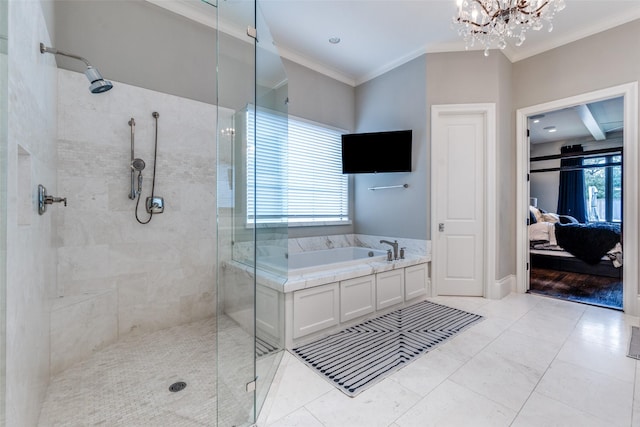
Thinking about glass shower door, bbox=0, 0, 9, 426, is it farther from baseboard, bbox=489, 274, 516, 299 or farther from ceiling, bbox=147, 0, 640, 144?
baseboard, bbox=489, 274, 516, 299

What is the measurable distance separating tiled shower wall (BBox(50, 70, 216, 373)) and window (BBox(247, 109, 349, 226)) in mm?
863

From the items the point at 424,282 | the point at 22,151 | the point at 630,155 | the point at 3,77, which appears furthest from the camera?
the point at 424,282

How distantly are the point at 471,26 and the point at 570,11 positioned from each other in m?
1.33

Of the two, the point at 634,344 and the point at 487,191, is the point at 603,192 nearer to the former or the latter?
the point at 487,191

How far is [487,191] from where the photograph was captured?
3.27m

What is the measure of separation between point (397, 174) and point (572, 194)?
5617 mm

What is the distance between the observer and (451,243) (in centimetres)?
338

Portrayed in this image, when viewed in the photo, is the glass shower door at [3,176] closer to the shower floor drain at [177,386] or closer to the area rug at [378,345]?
the shower floor drain at [177,386]

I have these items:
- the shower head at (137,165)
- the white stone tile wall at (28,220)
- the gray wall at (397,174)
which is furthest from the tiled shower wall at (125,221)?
the gray wall at (397,174)

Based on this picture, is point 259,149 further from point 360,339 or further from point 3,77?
point 360,339

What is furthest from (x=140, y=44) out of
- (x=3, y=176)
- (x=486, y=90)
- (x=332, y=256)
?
(x=486, y=90)

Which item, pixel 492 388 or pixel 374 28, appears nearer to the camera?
pixel 492 388

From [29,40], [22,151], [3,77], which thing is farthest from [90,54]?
[3,77]

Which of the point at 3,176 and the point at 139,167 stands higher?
the point at 139,167
